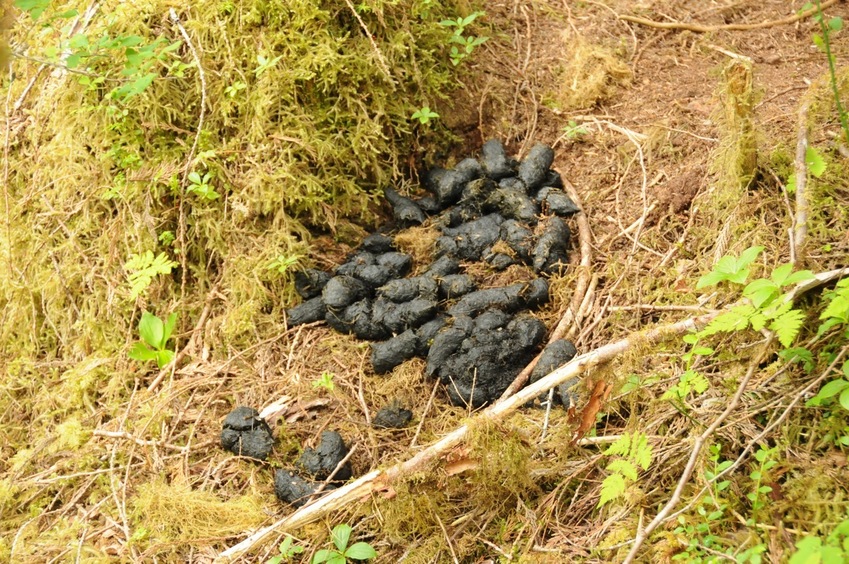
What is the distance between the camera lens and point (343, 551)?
2766mm

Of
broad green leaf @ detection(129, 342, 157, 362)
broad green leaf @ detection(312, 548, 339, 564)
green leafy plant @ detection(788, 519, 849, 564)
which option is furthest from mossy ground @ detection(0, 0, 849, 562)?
green leafy plant @ detection(788, 519, 849, 564)

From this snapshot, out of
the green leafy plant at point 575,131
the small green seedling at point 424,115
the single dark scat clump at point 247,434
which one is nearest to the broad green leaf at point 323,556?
the single dark scat clump at point 247,434

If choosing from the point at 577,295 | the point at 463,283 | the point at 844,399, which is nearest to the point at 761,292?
the point at 844,399

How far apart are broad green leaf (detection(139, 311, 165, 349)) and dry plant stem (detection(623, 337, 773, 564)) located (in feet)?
7.69

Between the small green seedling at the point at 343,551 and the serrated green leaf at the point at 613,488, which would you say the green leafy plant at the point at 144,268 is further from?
the serrated green leaf at the point at 613,488

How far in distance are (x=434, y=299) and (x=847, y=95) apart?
7.16ft

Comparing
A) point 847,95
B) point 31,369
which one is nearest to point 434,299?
point 847,95

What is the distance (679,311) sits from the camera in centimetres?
313

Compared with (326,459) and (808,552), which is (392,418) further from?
(808,552)

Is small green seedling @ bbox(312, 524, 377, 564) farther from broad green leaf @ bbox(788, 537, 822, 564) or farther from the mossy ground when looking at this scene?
broad green leaf @ bbox(788, 537, 822, 564)

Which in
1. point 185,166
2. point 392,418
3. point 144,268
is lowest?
point 392,418

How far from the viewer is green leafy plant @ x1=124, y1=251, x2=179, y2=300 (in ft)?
12.2

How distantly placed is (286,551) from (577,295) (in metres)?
1.81

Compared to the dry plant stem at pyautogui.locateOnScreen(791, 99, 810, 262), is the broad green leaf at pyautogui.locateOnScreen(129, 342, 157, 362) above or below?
below
